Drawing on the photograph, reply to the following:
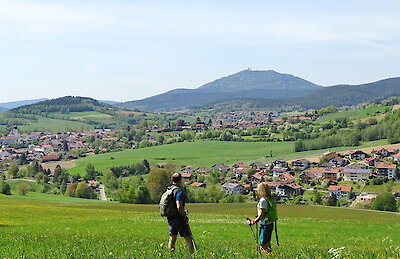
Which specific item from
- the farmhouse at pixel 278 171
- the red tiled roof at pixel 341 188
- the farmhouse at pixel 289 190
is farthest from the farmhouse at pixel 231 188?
the red tiled roof at pixel 341 188

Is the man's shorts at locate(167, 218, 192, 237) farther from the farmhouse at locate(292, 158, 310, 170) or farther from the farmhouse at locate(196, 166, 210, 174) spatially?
the farmhouse at locate(292, 158, 310, 170)

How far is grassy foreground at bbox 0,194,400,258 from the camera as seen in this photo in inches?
444

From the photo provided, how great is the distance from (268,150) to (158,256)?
164431 millimetres

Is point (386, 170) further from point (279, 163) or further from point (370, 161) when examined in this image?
point (279, 163)

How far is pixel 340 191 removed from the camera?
105125mm

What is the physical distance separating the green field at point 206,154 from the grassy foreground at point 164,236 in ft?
350

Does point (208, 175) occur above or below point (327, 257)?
below

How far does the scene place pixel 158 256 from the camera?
34.8 feet

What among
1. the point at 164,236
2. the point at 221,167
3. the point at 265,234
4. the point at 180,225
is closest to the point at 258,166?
the point at 221,167

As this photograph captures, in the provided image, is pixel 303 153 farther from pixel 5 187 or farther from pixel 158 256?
pixel 158 256

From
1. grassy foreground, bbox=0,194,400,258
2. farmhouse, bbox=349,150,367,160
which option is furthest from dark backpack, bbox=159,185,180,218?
farmhouse, bbox=349,150,367,160

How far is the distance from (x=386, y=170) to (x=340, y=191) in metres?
21.8

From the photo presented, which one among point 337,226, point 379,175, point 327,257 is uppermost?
point 327,257

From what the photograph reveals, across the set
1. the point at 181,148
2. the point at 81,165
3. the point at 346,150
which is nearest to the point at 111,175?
the point at 81,165
